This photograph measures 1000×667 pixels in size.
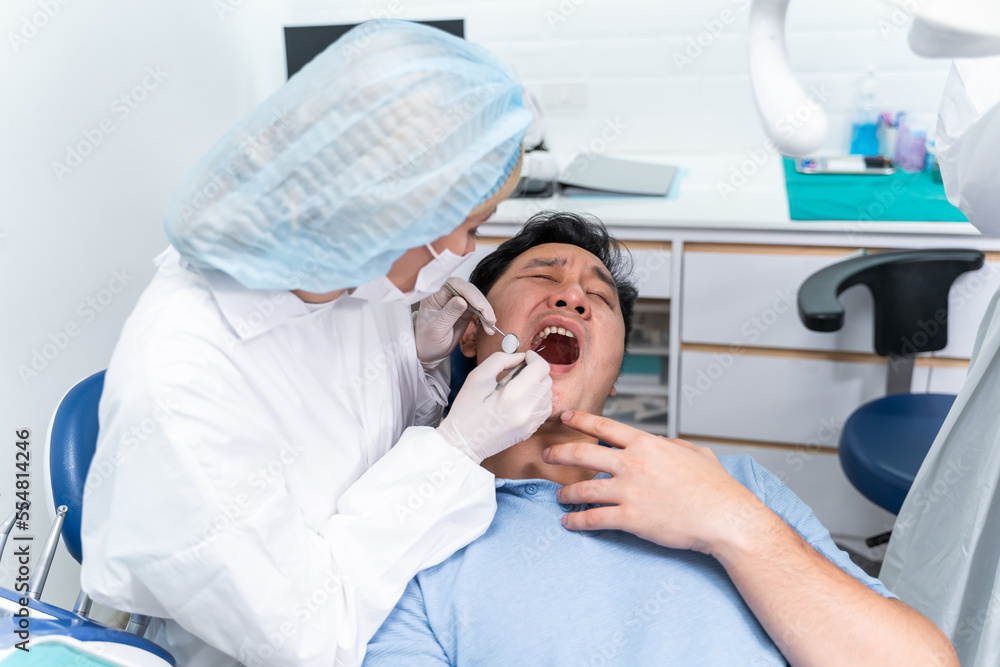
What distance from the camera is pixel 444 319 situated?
54.7 inches

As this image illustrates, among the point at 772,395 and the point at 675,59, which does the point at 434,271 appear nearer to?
the point at 772,395

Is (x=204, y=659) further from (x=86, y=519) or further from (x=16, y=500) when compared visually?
(x=16, y=500)

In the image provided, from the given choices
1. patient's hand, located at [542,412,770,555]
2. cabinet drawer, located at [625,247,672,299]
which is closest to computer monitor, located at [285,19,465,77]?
cabinet drawer, located at [625,247,672,299]

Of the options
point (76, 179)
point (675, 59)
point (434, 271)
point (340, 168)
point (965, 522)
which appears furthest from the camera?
point (675, 59)

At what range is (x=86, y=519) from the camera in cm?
87

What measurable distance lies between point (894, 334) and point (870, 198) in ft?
1.40

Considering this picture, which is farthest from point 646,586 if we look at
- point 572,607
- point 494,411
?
point 494,411

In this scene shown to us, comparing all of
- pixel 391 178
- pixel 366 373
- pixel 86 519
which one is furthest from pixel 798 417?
pixel 86 519

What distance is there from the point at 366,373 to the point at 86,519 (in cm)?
45

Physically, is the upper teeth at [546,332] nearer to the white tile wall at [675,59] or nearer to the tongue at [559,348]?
the tongue at [559,348]

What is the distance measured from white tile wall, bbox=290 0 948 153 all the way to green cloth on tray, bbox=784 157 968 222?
35 cm

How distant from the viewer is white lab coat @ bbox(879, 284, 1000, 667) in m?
1.21

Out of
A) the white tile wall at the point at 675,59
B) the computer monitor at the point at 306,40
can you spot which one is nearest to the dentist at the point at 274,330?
the computer monitor at the point at 306,40

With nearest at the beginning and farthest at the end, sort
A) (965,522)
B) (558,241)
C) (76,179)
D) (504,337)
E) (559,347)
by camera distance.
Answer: (965,522) → (504,337) → (559,347) → (558,241) → (76,179)
